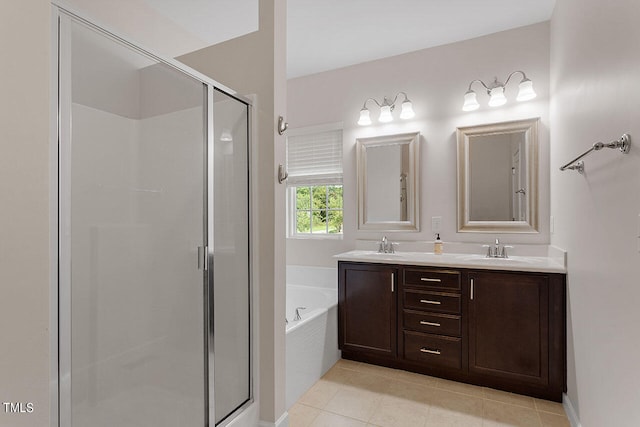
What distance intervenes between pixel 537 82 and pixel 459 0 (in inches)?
36.1

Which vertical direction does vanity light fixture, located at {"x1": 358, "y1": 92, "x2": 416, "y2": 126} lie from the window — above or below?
above

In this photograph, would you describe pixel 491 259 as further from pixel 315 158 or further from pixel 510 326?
pixel 315 158

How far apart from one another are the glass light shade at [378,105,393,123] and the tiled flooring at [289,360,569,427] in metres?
2.18

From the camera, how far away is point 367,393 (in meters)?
2.34

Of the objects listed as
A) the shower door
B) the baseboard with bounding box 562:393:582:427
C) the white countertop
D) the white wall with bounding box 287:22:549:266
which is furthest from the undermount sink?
the shower door

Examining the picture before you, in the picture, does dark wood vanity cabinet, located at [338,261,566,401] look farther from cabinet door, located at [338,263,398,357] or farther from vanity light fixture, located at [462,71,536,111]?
vanity light fixture, located at [462,71,536,111]

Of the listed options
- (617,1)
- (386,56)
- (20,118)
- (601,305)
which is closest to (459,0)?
(386,56)

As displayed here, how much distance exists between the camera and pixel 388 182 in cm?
320

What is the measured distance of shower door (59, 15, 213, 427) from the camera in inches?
44.1

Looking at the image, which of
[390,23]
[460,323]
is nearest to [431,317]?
[460,323]

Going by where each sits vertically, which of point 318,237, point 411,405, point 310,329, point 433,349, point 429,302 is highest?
point 318,237

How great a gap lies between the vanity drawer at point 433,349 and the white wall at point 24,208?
2278 millimetres

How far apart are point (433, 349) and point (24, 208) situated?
8.25ft

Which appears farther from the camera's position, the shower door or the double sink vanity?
the double sink vanity
